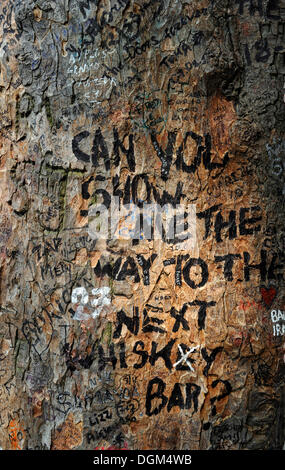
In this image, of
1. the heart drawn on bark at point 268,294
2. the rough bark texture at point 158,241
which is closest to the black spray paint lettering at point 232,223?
the rough bark texture at point 158,241

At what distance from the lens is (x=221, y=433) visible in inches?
89.1

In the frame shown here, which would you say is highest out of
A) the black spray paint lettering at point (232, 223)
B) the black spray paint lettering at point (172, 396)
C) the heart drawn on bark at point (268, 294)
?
the black spray paint lettering at point (232, 223)

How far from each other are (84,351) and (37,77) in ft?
4.45

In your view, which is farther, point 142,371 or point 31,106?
point 31,106

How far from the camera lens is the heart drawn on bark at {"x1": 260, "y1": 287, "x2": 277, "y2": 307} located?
2.32m

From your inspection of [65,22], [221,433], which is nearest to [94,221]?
[65,22]

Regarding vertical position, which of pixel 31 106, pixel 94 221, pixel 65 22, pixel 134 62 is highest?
pixel 65 22

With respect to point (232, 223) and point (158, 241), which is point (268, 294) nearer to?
point (232, 223)

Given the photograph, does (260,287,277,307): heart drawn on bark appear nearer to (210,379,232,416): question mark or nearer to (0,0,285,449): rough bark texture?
(0,0,285,449): rough bark texture

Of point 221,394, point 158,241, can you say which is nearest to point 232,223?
point 158,241

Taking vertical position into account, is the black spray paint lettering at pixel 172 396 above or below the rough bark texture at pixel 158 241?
below

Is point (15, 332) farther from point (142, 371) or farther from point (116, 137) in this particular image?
point (116, 137)

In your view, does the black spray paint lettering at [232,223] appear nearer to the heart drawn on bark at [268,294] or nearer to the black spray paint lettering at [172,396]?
the heart drawn on bark at [268,294]

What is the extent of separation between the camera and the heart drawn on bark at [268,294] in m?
2.32
